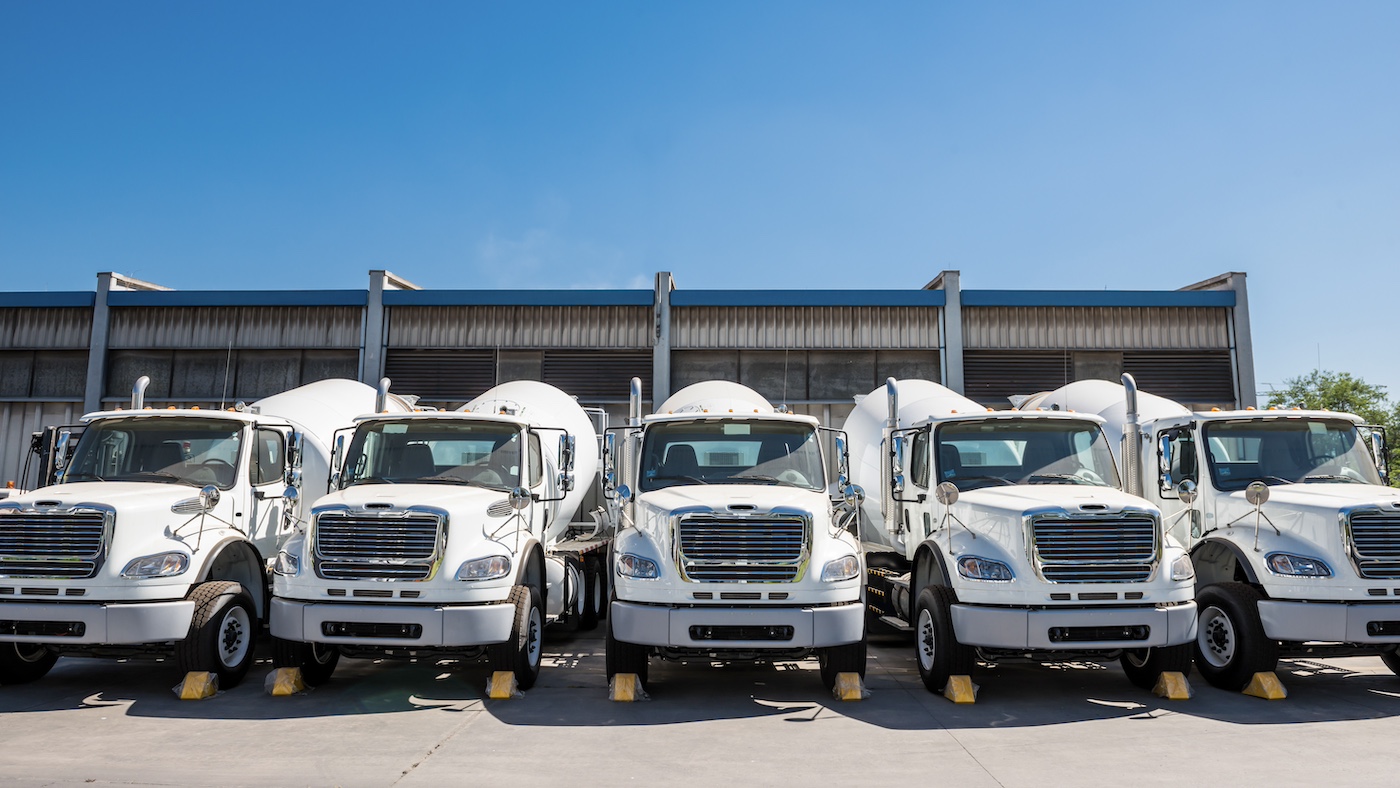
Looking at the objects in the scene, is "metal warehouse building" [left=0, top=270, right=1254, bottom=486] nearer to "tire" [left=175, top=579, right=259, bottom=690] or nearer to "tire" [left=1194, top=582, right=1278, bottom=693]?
"tire" [left=1194, top=582, right=1278, bottom=693]

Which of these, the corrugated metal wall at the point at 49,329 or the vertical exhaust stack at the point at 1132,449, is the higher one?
the corrugated metal wall at the point at 49,329

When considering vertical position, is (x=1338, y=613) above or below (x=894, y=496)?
below

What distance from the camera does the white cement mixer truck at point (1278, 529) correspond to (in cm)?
849

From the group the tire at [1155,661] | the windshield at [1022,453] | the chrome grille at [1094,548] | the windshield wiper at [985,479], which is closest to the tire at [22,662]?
the windshield wiper at [985,479]

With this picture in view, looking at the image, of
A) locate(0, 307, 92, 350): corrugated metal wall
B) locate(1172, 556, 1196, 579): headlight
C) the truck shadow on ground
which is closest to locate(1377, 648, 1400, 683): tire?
the truck shadow on ground

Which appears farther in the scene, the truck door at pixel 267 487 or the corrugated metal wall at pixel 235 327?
the corrugated metal wall at pixel 235 327

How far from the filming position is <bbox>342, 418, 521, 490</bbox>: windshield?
966 cm

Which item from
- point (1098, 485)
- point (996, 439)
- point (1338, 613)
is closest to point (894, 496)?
point (996, 439)

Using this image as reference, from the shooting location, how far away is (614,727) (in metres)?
7.61

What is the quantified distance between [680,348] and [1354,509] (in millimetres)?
13411

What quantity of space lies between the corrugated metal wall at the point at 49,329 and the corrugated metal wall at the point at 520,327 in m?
7.17

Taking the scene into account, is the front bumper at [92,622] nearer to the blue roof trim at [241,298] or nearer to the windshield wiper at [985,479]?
the windshield wiper at [985,479]

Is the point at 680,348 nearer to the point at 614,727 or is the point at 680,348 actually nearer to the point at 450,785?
the point at 614,727

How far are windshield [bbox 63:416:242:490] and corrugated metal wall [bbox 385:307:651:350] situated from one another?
411 inches
